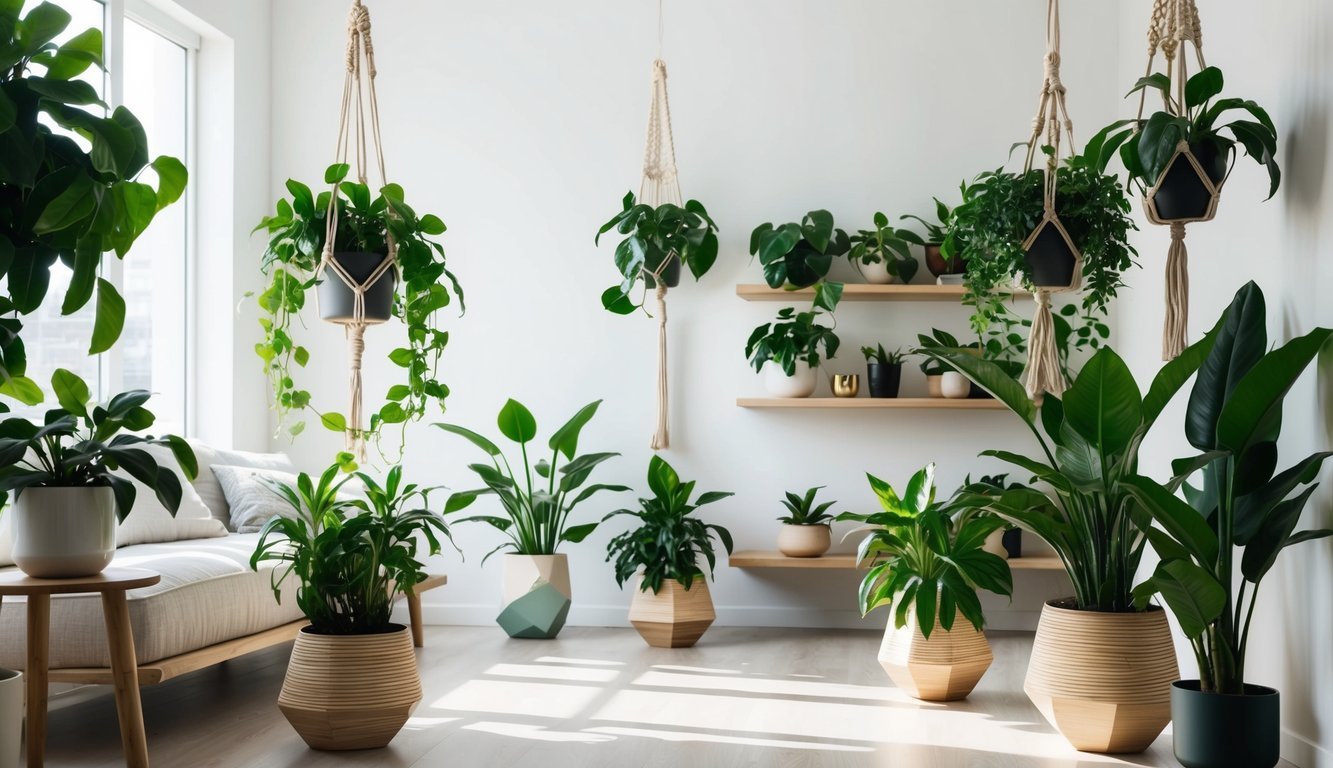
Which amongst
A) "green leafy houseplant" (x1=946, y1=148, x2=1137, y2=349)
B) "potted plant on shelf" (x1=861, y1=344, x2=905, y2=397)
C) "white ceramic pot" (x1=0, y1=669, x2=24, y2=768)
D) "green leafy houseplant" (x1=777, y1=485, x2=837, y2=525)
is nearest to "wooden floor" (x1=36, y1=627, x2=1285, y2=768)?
"green leafy houseplant" (x1=777, y1=485, x2=837, y2=525)

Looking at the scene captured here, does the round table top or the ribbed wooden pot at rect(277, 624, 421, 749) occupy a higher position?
the round table top

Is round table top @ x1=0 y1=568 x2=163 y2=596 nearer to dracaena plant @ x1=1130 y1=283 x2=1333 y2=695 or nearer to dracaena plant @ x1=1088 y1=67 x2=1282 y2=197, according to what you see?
dracaena plant @ x1=1130 y1=283 x2=1333 y2=695

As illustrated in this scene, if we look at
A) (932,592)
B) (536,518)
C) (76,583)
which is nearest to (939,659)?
(932,592)

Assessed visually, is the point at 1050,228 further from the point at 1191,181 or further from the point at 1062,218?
the point at 1191,181

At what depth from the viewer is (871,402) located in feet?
14.9

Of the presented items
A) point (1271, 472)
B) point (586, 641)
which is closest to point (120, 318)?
point (1271, 472)

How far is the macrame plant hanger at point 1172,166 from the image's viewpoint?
2.84m

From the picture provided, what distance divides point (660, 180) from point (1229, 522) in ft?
9.27

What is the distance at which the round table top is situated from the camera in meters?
2.38

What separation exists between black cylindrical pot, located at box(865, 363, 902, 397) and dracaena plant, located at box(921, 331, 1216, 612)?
159 centimetres

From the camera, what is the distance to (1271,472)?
264 centimetres

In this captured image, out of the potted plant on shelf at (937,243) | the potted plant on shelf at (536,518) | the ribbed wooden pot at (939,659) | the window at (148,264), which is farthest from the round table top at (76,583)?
the potted plant on shelf at (937,243)

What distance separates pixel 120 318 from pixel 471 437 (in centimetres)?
262

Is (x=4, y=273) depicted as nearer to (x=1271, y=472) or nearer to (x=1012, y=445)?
(x=1271, y=472)
